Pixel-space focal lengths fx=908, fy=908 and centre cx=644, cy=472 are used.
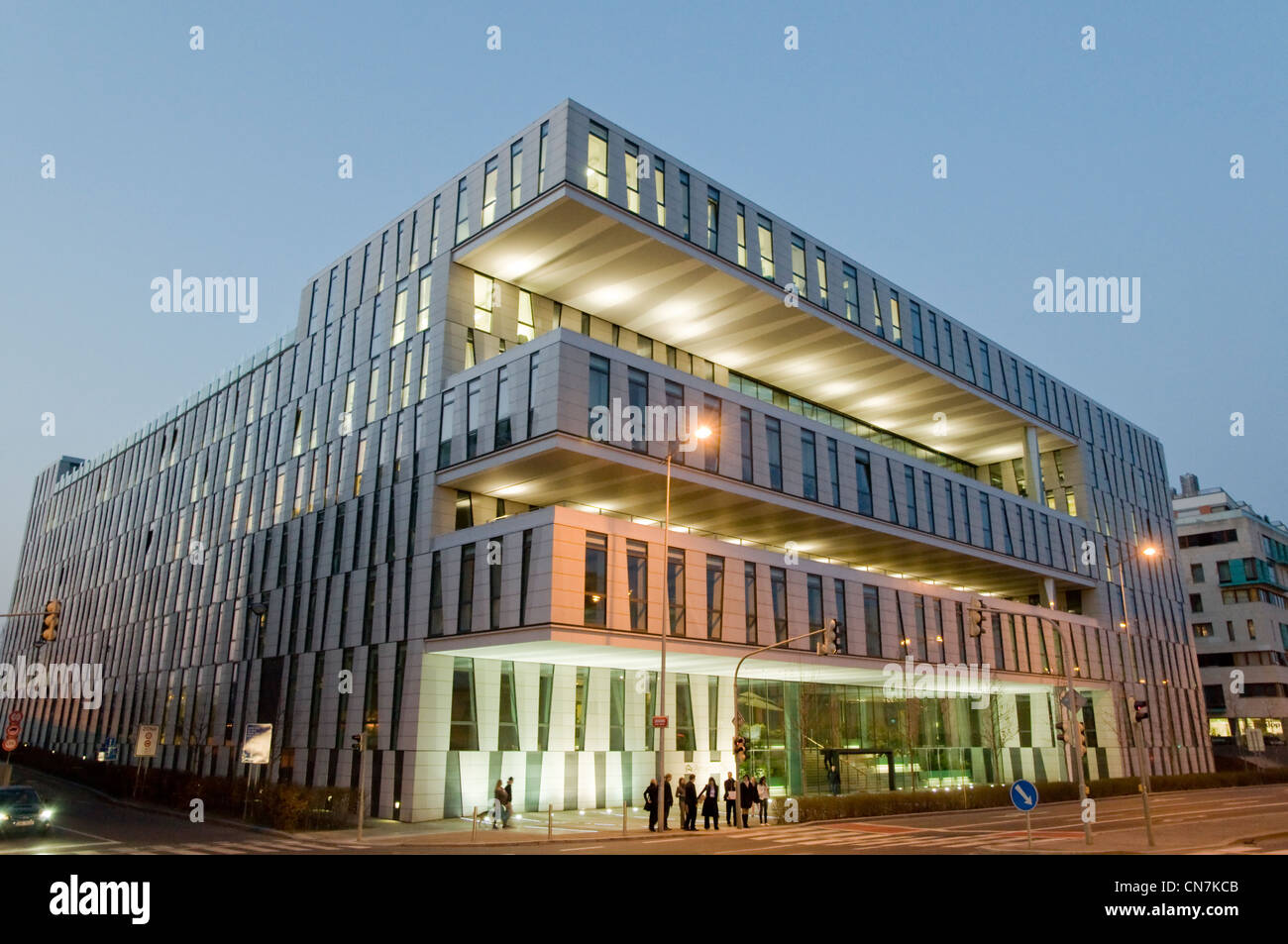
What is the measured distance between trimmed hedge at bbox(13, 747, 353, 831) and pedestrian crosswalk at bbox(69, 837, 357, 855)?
426 centimetres

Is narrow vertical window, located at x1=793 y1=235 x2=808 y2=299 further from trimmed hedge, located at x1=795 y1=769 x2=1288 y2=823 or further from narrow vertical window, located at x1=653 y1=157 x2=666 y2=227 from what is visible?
trimmed hedge, located at x1=795 y1=769 x2=1288 y2=823

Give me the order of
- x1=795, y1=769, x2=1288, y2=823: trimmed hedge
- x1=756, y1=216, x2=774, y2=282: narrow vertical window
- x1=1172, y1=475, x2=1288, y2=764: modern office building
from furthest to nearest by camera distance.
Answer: x1=1172, y1=475, x2=1288, y2=764: modern office building
x1=756, y1=216, x2=774, y2=282: narrow vertical window
x1=795, y1=769, x2=1288, y2=823: trimmed hedge

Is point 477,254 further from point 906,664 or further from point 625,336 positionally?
point 906,664

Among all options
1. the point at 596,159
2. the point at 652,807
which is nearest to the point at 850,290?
the point at 596,159

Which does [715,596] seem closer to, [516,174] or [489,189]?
[516,174]

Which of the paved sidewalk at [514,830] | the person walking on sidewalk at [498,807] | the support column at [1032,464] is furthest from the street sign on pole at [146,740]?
the support column at [1032,464]

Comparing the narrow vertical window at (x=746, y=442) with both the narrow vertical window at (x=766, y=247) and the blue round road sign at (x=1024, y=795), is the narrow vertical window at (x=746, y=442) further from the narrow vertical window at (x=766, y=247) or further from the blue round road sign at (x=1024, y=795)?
the blue round road sign at (x=1024, y=795)

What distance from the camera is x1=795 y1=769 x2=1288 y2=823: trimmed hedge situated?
34.7m

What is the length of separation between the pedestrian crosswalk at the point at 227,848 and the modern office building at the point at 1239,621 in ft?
305

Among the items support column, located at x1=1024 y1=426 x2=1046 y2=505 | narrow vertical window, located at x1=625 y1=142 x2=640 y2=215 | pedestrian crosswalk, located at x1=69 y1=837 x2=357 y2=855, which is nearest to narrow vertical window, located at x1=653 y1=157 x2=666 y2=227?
narrow vertical window, located at x1=625 y1=142 x2=640 y2=215

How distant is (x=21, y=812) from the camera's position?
86.2 ft

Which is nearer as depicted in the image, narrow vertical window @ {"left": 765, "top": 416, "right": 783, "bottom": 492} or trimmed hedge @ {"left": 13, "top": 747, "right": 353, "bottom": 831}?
trimmed hedge @ {"left": 13, "top": 747, "right": 353, "bottom": 831}

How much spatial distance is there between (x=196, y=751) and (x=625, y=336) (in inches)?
1398
